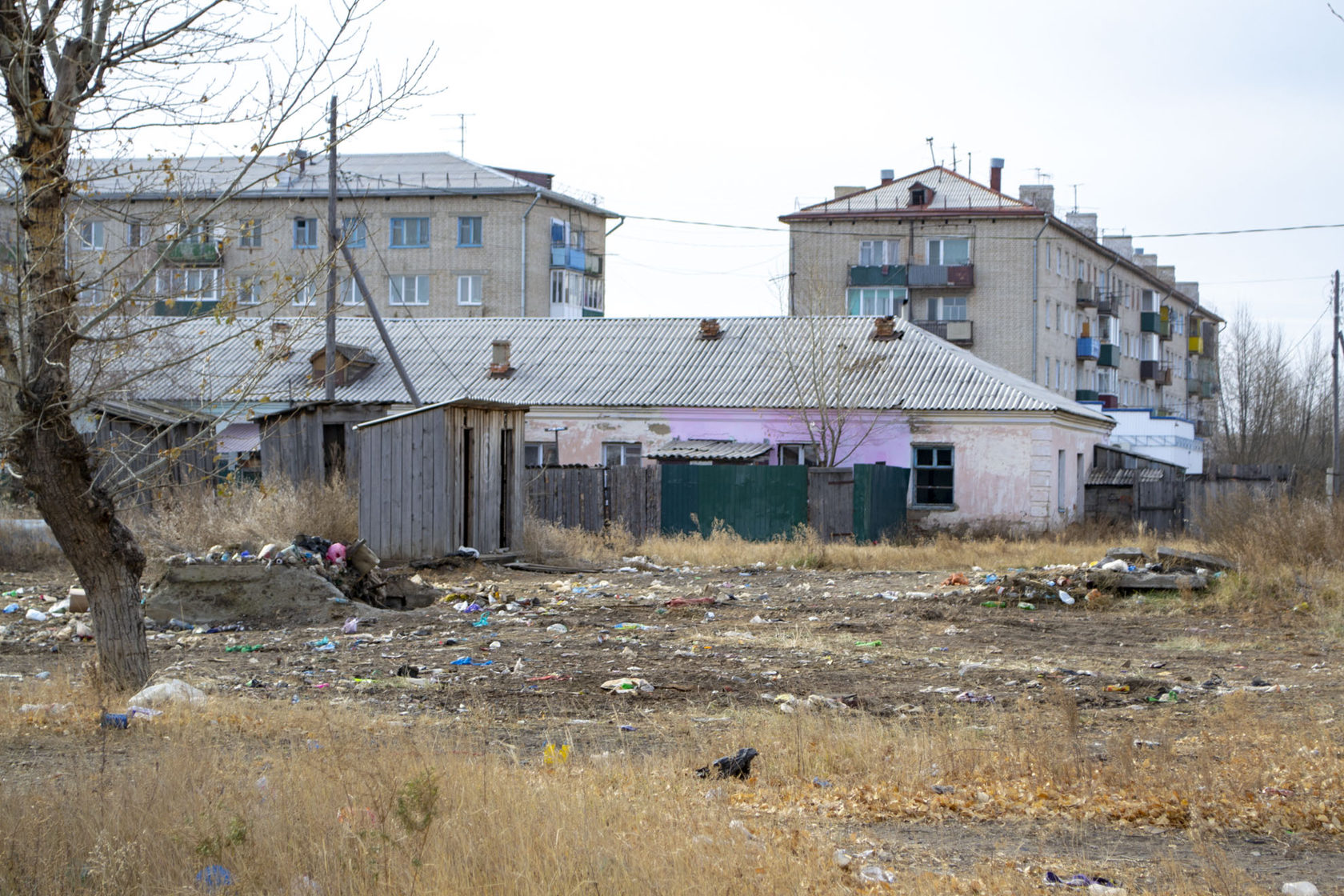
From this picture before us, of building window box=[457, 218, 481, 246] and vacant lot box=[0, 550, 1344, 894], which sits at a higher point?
building window box=[457, 218, 481, 246]

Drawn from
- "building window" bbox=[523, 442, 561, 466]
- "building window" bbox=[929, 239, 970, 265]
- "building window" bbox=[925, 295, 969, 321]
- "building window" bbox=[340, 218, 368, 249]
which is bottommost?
"building window" bbox=[523, 442, 561, 466]

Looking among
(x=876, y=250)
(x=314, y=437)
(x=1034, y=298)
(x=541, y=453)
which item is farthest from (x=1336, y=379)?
(x=314, y=437)

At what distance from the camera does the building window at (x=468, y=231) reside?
55.7 m

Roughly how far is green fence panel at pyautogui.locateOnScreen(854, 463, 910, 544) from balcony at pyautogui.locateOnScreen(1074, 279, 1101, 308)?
30801 millimetres

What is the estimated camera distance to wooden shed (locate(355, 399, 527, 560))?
1831cm

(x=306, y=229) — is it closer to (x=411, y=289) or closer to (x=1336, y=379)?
(x=411, y=289)

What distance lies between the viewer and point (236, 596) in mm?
13789

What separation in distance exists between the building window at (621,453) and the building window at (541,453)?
116 cm

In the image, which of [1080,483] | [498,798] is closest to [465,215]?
[1080,483]

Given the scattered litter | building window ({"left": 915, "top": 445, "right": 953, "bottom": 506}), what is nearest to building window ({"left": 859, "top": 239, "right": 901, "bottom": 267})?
building window ({"left": 915, "top": 445, "right": 953, "bottom": 506})

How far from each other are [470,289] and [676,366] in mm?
25185

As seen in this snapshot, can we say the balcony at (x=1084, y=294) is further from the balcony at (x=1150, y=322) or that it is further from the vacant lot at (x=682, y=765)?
the vacant lot at (x=682, y=765)

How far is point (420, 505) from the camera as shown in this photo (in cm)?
1859

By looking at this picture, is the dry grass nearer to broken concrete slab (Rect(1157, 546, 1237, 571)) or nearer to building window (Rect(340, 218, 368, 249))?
building window (Rect(340, 218, 368, 249))
